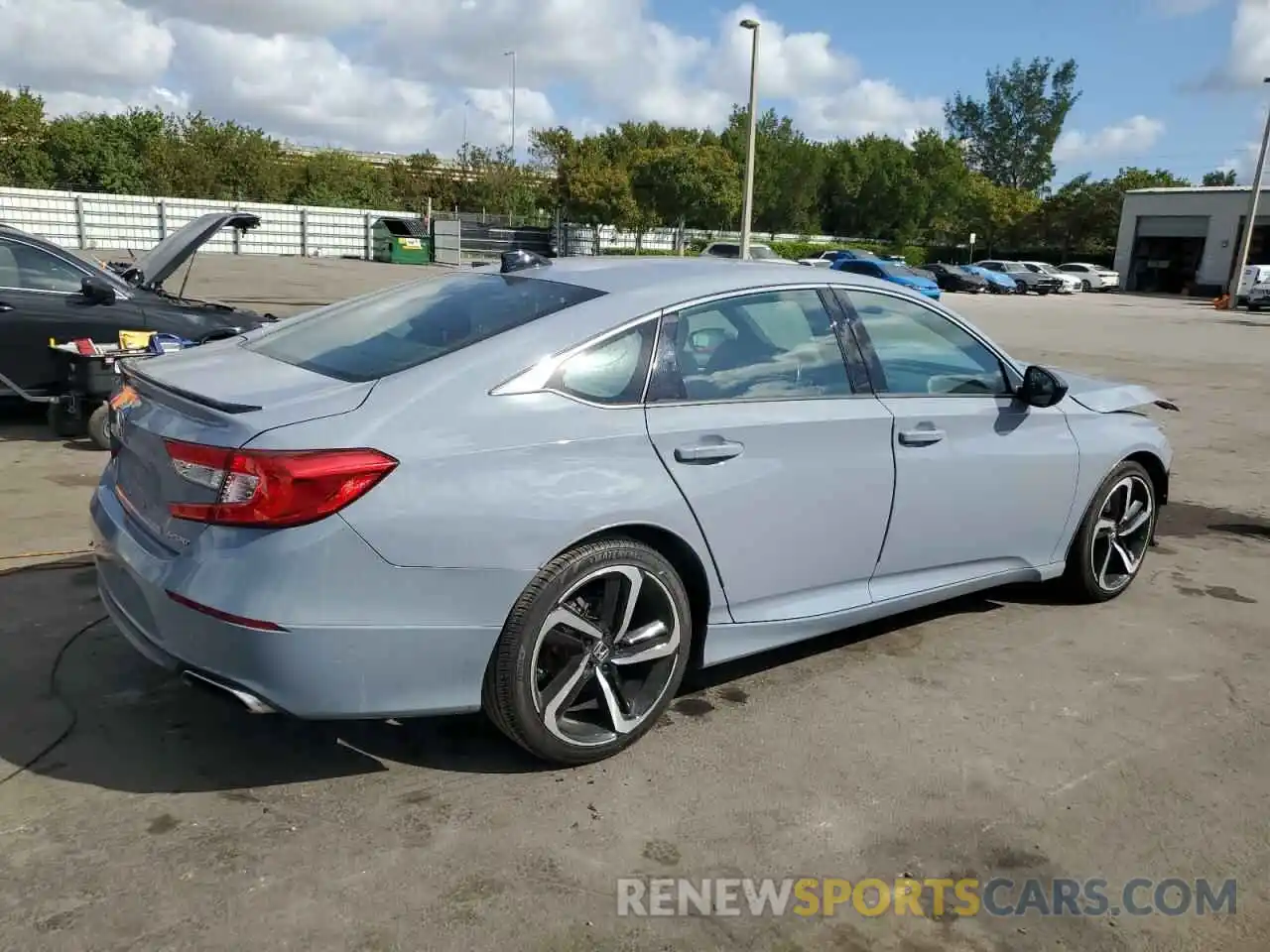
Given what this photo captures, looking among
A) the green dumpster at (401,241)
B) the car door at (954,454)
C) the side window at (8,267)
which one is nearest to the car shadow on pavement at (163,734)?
the car door at (954,454)

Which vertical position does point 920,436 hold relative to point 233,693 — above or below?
above

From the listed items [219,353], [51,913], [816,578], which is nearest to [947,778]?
[816,578]

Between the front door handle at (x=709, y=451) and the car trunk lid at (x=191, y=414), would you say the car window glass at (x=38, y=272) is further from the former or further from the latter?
the front door handle at (x=709, y=451)

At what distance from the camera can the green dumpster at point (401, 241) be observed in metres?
39.4

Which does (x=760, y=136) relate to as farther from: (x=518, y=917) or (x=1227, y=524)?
(x=518, y=917)

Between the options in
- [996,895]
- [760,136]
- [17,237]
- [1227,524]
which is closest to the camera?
[996,895]

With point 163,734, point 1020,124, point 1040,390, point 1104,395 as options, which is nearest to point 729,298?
point 1040,390

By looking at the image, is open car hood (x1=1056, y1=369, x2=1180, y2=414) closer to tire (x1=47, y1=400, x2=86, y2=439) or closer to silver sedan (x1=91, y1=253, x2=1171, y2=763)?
silver sedan (x1=91, y1=253, x2=1171, y2=763)

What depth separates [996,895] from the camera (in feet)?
9.00

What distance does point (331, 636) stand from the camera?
272 cm

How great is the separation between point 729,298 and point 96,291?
573 centimetres

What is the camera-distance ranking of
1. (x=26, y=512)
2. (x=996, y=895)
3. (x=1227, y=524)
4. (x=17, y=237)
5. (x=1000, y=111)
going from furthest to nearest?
(x=1000, y=111) < (x=17, y=237) < (x=1227, y=524) < (x=26, y=512) < (x=996, y=895)

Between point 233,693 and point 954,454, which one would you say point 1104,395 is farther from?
point 233,693

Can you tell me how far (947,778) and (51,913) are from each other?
101 inches
